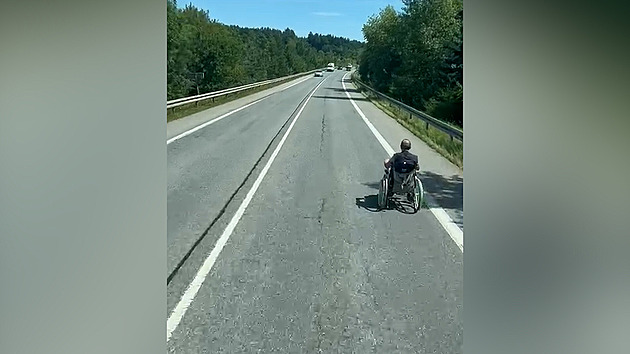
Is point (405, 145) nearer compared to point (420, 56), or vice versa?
point (405, 145)

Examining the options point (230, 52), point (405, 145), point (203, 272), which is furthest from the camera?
point (230, 52)

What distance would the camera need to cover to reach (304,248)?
273 cm

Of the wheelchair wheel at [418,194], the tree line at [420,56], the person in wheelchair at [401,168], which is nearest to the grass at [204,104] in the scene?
the tree line at [420,56]

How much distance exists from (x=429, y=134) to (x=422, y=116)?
229 millimetres

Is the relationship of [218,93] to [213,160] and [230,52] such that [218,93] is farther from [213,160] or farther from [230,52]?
[213,160]

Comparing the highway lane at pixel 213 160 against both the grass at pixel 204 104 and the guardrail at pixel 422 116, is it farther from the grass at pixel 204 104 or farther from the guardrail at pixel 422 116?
the guardrail at pixel 422 116

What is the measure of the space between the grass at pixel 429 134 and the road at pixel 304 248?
0.04m

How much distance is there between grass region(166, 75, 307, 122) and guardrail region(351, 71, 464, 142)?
371 mm

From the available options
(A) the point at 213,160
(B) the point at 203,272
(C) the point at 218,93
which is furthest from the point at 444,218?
(C) the point at 218,93

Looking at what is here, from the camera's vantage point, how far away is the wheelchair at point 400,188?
2.82m

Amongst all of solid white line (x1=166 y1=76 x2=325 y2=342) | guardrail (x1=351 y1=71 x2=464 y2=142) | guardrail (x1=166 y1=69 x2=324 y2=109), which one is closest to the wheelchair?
guardrail (x1=351 y1=71 x2=464 y2=142)
